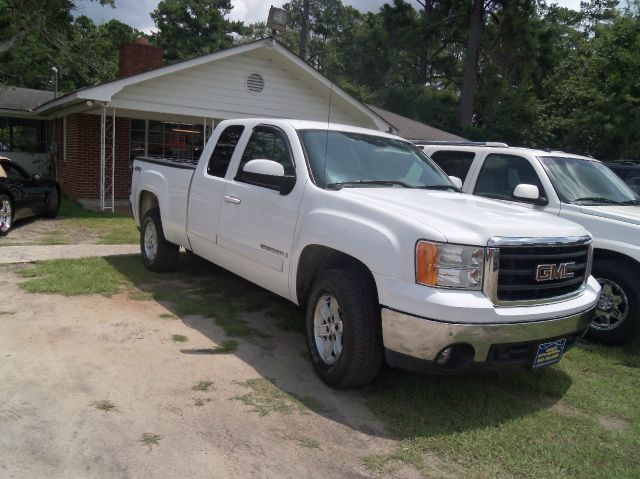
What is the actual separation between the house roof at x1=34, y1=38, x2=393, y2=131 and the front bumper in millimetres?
8059

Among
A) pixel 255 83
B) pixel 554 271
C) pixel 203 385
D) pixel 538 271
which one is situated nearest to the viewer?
pixel 538 271

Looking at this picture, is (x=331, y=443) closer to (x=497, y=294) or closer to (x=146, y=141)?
(x=497, y=294)

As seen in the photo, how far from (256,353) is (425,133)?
1617cm

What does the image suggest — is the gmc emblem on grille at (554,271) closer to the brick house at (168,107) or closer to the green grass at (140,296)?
the green grass at (140,296)

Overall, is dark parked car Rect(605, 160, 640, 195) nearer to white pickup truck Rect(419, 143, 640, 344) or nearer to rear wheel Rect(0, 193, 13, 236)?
white pickup truck Rect(419, 143, 640, 344)

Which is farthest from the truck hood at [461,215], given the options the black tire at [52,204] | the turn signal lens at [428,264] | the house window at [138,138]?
the house window at [138,138]

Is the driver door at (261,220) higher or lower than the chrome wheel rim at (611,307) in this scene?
higher

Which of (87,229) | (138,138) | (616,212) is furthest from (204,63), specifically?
(616,212)

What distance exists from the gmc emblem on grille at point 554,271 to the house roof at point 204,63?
7695 millimetres

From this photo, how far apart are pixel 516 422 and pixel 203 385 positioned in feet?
A: 7.17

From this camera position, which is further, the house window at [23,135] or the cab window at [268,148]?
the house window at [23,135]

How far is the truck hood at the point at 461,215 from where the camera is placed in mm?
3697

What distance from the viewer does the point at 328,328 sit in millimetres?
4285

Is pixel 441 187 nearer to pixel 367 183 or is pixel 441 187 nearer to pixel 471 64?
pixel 367 183
